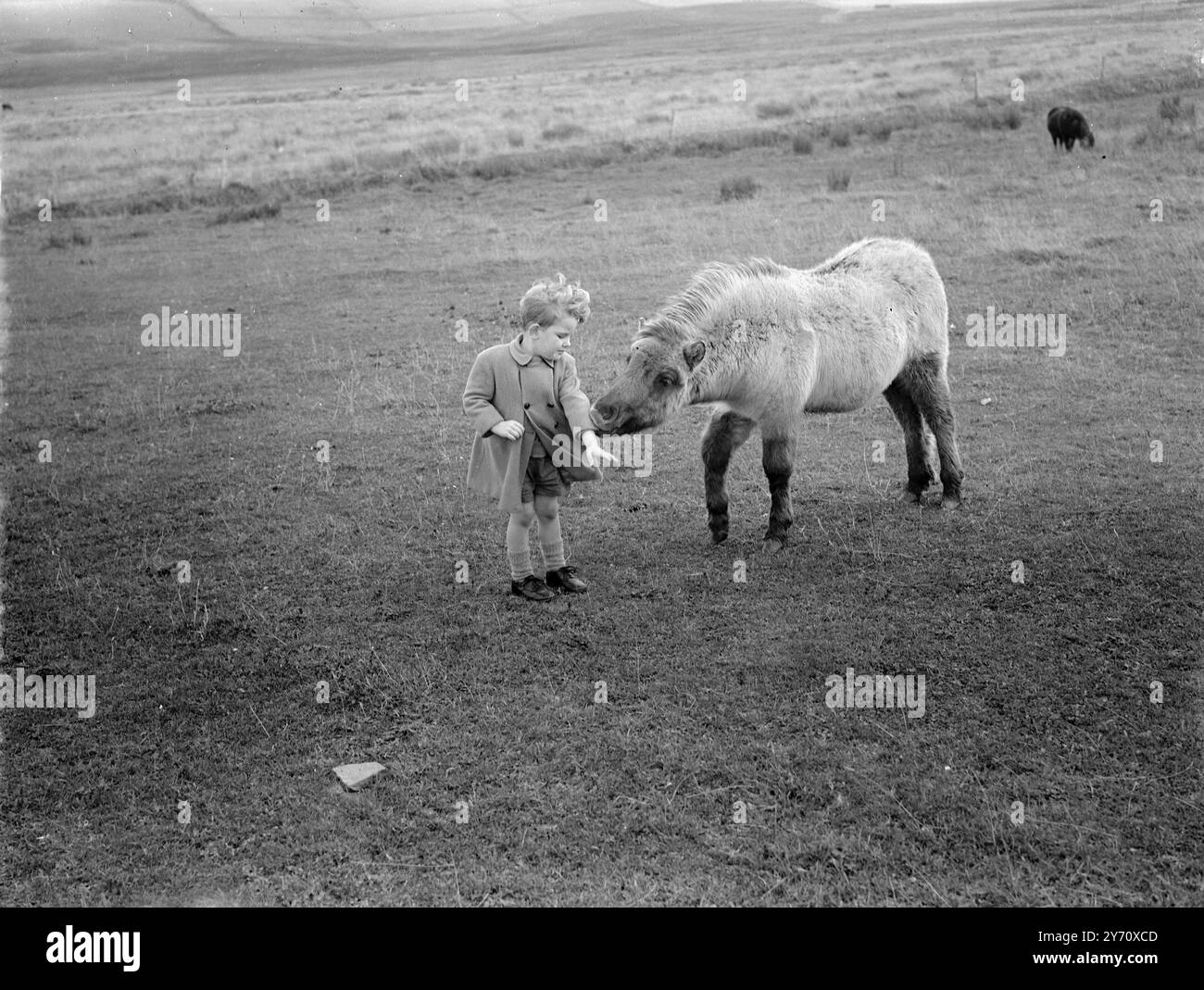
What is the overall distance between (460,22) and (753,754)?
226ft

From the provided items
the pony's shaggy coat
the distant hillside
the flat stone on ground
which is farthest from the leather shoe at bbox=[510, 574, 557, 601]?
the distant hillside

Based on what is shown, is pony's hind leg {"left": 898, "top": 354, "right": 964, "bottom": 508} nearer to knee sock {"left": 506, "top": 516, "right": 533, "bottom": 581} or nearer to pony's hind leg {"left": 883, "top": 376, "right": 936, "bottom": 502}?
pony's hind leg {"left": 883, "top": 376, "right": 936, "bottom": 502}

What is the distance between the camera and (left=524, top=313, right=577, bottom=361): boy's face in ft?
21.3

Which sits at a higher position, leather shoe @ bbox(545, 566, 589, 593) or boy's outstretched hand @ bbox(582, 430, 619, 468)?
boy's outstretched hand @ bbox(582, 430, 619, 468)

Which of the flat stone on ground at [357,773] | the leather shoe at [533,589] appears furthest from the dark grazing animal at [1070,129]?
the flat stone on ground at [357,773]

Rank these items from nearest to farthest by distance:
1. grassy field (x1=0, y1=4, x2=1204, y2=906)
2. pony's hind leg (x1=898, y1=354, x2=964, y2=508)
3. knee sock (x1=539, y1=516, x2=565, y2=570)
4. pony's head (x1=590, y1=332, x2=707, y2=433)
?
grassy field (x1=0, y1=4, x2=1204, y2=906) → pony's head (x1=590, y1=332, x2=707, y2=433) → knee sock (x1=539, y1=516, x2=565, y2=570) → pony's hind leg (x1=898, y1=354, x2=964, y2=508)

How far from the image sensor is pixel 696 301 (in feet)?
23.4

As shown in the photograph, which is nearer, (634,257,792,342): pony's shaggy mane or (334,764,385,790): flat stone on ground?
(334,764,385,790): flat stone on ground

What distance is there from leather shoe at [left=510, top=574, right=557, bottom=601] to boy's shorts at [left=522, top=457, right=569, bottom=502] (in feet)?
2.11

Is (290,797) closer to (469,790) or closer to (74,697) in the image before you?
(469,790)

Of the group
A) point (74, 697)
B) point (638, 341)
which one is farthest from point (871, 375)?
point (74, 697)

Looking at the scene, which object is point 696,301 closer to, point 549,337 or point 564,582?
point 549,337

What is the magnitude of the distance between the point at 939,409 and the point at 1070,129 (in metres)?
18.5

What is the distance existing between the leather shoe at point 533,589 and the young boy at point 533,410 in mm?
417
